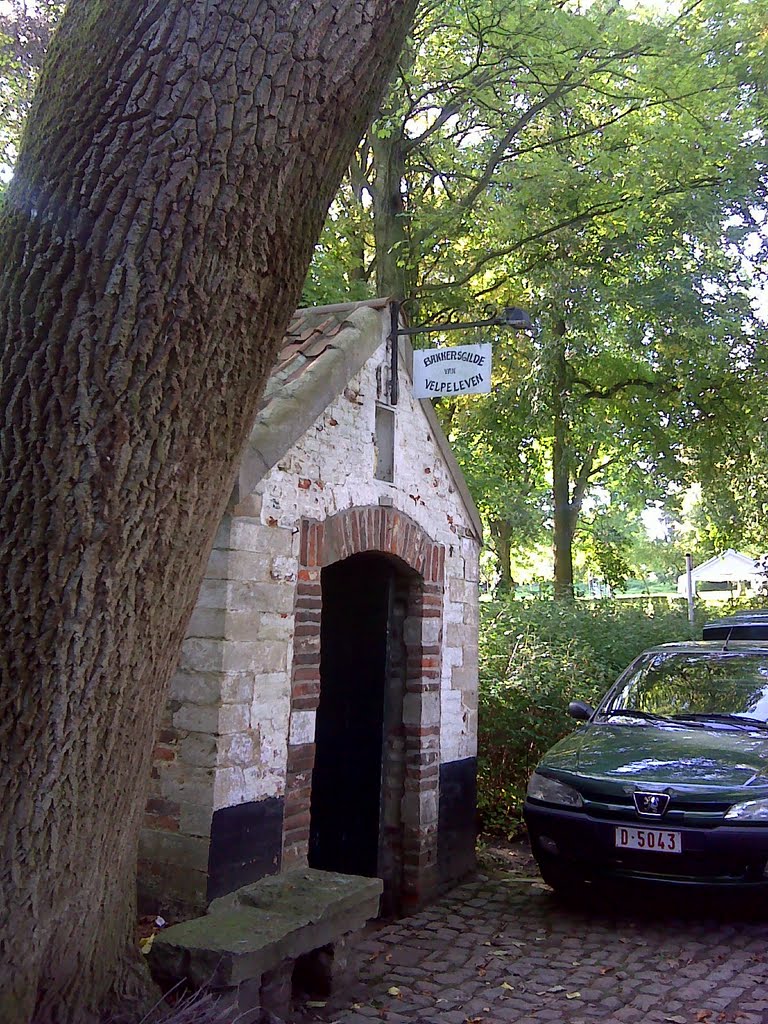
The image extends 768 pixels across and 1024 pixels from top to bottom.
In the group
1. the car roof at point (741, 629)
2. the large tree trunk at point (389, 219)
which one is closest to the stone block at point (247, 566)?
the car roof at point (741, 629)

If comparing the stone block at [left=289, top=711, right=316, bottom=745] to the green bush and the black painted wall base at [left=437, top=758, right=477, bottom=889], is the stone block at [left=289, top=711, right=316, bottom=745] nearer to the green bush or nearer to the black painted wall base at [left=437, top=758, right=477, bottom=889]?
the black painted wall base at [left=437, top=758, right=477, bottom=889]

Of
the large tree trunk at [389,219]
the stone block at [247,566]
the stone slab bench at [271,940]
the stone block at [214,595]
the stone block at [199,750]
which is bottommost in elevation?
the stone slab bench at [271,940]

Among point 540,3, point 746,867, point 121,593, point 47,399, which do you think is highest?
point 540,3

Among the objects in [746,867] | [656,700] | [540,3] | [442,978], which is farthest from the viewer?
[540,3]

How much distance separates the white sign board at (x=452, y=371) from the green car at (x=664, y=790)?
2620mm

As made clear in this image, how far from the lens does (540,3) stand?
35.3ft

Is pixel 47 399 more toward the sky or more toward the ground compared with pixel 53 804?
more toward the sky

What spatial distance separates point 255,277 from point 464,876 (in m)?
5.67

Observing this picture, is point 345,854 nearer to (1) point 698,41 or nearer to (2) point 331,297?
(2) point 331,297

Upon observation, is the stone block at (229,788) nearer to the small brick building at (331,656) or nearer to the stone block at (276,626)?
the small brick building at (331,656)

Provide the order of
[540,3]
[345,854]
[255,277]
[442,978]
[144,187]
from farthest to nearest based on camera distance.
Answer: [540,3] → [345,854] → [442,978] → [255,277] → [144,187]

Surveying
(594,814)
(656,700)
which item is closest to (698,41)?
(656,700)

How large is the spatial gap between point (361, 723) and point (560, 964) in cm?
206

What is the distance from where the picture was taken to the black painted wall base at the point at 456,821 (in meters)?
7.10
